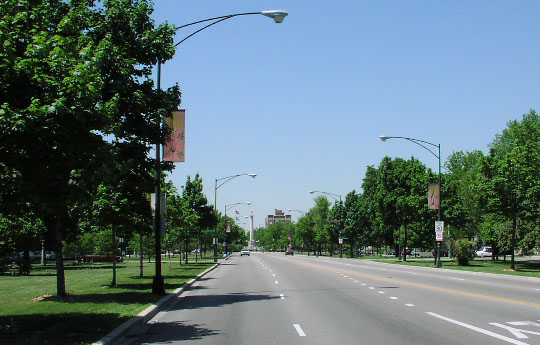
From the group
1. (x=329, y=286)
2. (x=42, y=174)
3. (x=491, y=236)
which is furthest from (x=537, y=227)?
(x=42, y=174)

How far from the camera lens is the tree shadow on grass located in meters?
10.1

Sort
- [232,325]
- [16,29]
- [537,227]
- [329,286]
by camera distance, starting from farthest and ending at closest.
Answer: [537,227]
[329,286]
[232,325]
[16,29]

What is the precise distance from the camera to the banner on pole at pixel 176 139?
20.7 m

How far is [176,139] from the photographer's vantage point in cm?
2081

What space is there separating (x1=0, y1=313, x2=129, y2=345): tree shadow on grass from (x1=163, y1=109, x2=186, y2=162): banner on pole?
8.02m

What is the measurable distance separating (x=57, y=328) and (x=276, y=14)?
1130 centimetres

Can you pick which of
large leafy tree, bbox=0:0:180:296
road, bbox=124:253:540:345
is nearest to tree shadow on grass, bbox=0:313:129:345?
road, bbox=124:253:540:345

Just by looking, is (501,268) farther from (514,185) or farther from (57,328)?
(57,328)

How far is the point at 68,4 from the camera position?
1833 cm

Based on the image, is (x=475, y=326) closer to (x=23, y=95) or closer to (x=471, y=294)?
(x=471, y=294)

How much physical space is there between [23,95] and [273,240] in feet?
606

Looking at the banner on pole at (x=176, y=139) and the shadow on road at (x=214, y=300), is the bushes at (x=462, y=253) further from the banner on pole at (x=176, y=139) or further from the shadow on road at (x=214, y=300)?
the banner on pole at (x=176, y=139)

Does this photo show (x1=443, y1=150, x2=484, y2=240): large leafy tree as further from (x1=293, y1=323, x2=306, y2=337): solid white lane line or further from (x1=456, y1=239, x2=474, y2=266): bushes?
(x1=293, y1=323, x2=306, y2=337): solid white lane line

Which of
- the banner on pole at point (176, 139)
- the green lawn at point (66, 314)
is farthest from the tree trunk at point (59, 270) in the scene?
the banner on pole at point (176, 139)
